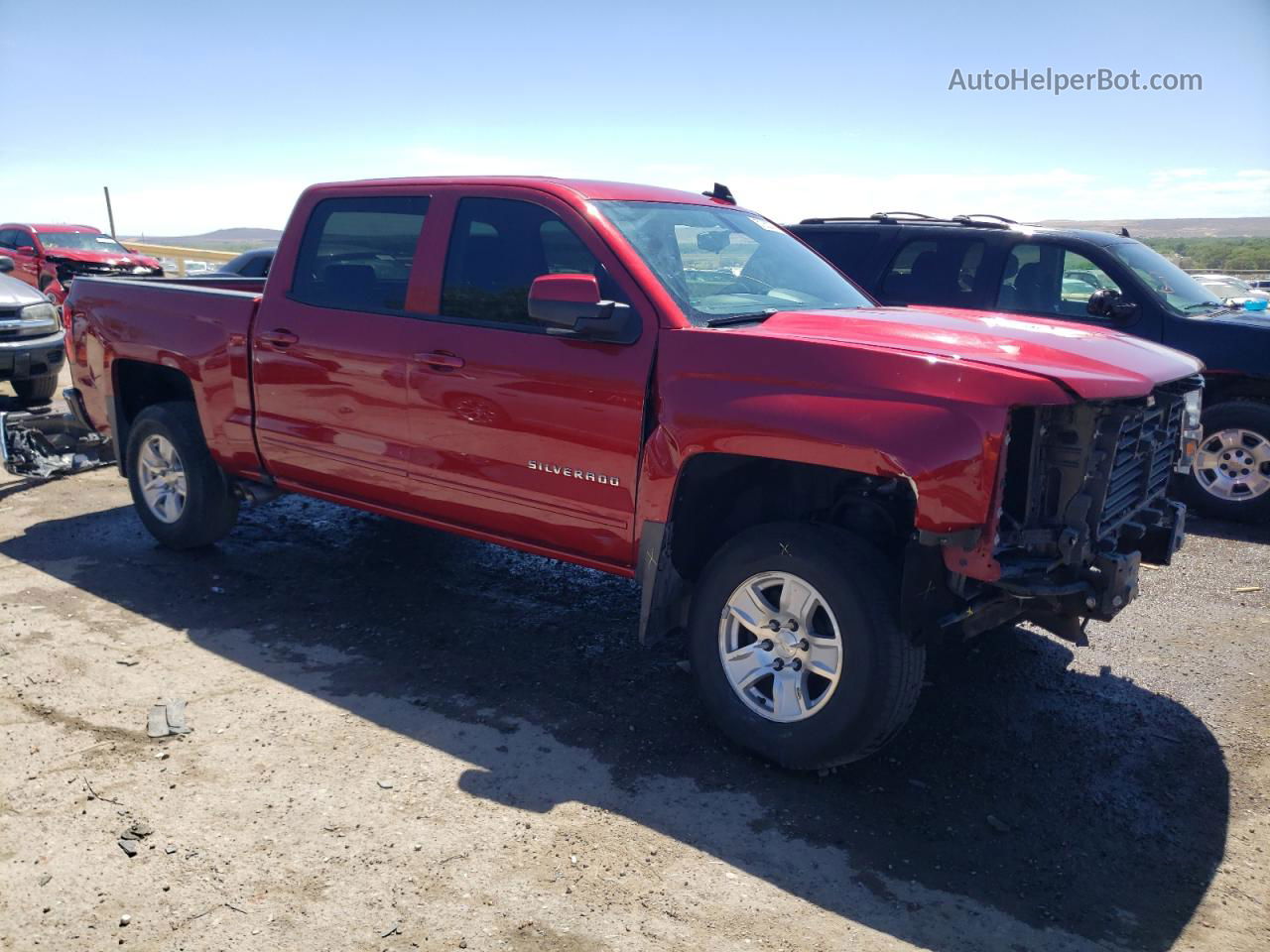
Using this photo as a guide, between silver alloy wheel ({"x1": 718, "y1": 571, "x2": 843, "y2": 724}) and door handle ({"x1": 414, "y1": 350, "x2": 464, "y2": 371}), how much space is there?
158 cm

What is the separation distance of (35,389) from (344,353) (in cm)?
707

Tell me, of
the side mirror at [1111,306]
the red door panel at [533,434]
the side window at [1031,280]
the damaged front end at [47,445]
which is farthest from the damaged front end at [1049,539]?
the damaged front end at [47,445]

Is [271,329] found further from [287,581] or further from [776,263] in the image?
[776,263]

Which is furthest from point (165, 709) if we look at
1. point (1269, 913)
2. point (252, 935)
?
point (1269, 913)

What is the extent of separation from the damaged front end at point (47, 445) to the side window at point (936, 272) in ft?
18.6

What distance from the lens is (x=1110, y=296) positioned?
710cm

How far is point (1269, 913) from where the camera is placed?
9.74ft

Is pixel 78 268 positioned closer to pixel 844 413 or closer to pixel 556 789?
pixel 556 789

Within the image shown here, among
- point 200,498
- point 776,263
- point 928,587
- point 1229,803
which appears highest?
point 776,263

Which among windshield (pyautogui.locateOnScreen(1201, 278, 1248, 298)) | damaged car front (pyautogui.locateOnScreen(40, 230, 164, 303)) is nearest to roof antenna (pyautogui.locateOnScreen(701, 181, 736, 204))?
windshield (pyautogui.locateOnScreen(1201, 278, 1248, 298))

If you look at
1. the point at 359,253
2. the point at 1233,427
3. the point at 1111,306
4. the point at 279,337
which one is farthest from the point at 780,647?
the point at 1233,427

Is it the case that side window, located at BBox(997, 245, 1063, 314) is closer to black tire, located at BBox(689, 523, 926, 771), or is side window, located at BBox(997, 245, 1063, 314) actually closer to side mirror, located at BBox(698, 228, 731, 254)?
side mirror, located at BBox(698, 228, 731, 254)

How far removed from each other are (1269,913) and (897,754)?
1.23m

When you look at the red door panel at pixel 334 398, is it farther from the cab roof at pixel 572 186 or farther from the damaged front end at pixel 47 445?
the damaged front end at pixel 47 445
